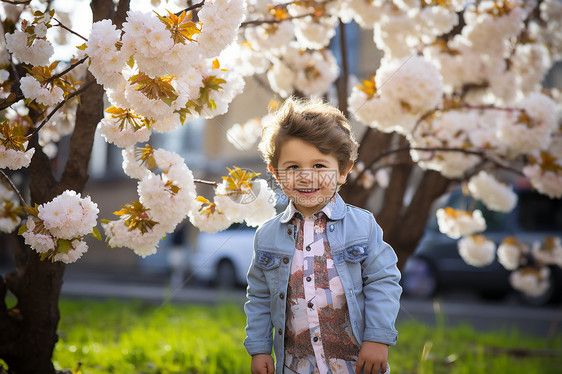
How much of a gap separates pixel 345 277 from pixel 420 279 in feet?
25.5

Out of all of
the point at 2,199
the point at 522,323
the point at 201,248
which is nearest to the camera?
the point at 2,199

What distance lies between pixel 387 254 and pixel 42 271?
132 cm

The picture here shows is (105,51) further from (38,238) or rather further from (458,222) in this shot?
(458,222)

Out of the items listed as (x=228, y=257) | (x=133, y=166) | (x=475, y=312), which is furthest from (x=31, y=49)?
(x=228, y=257)

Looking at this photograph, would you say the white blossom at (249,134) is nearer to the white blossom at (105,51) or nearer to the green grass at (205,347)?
the green grass at (205,347)

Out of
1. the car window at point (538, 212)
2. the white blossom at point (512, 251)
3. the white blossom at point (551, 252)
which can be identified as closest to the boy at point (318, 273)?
the white blossom at point (512, 251)

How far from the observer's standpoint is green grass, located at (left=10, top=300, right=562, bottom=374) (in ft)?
9.78

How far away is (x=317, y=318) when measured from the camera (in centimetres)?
166

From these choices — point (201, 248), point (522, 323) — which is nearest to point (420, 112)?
point (522, 323)

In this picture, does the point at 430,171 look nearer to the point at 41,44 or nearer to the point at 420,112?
the point at 420,112

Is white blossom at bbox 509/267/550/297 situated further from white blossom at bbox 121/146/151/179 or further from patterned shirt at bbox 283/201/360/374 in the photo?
white blossom at bbox 121/146/151/179

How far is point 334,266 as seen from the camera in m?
1.68

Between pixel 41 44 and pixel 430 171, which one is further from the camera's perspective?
pixel 430 171

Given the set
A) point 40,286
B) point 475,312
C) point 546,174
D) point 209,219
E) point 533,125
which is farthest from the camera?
point 475,312
